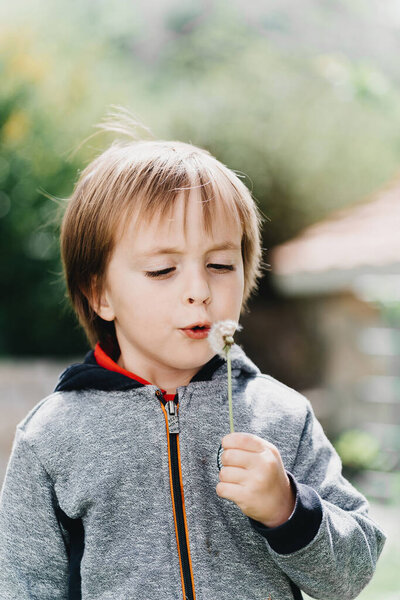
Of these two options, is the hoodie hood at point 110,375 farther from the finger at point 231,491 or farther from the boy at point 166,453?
the finger at point 231,491

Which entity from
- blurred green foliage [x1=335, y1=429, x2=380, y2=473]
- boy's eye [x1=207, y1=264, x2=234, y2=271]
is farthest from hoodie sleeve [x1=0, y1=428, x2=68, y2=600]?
blurred green foliage [x1=335, y1=429, x2=380, y2=473]

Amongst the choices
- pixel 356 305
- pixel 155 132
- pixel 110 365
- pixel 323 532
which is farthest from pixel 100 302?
pixel 155 132

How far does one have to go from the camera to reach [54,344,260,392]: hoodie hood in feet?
5.11

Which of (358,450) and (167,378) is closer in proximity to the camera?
(167,378)

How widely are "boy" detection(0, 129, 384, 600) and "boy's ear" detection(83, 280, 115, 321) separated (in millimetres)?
49

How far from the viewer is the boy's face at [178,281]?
→ 1.44 meters

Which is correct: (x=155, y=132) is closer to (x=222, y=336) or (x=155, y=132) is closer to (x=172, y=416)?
(x=172, y=416)

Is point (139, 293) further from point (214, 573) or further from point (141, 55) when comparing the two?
point (141, 55)

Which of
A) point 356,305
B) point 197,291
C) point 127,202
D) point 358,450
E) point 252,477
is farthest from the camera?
point 356,305

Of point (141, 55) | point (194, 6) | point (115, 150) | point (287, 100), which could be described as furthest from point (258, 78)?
point (115, 150)

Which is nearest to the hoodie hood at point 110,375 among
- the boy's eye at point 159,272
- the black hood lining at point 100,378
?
the black hood lining at point 100,378

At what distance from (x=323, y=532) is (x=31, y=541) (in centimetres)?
57

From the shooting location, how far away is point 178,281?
Result: 145cm

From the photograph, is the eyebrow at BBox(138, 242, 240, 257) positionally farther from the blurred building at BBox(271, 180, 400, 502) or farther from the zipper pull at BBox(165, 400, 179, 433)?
the blurred building at BBox(271, 180, 400, 502)
